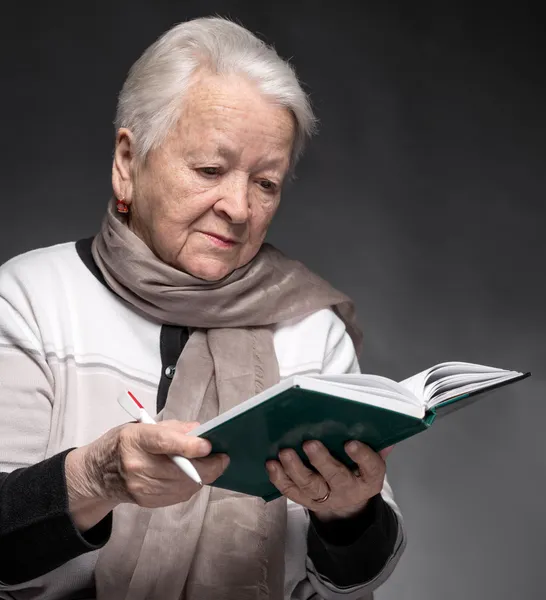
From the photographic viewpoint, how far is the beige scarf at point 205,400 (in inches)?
88.4

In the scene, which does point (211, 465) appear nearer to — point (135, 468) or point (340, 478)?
point (135, 468)

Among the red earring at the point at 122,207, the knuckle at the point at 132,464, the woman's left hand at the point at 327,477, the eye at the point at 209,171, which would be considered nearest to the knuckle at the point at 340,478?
the woman's left hand at the point at 327,477

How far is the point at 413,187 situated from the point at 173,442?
2191 mm

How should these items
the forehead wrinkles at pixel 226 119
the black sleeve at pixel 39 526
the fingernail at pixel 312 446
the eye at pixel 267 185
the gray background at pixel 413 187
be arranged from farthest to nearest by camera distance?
the gray background at pixel 413 187
the eye at pixel 267 185
the forehead wrinkles at pixel 226 119
the black sleeve at pixel 39 526
the fingernail at pixel 312 446

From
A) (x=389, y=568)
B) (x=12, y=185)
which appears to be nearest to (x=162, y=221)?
(x=389, y=568)

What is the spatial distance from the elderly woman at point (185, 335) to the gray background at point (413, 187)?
3.87 feet

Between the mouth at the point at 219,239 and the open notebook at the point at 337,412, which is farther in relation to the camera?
the mouth at the point at 219,239

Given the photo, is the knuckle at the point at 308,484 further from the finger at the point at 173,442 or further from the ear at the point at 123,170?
the ear at the point at 123,170

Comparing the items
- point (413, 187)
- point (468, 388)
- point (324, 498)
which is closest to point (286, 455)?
point (324, 498)

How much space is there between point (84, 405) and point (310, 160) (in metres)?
1.70

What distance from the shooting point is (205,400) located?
2.38 m

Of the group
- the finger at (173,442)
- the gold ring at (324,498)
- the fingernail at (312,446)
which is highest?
the finger at (173,442)

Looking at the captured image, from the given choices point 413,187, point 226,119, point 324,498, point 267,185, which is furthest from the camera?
point 413,187

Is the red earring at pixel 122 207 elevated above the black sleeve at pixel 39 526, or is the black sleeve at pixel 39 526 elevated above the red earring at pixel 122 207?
the red earring at pixel 122 207
